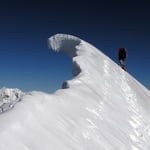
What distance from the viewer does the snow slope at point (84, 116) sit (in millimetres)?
4590

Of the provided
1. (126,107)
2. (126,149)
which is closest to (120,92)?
(126,107)

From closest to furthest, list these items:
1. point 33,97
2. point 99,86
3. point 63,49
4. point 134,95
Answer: point 33,97
point 99,86
point 134,95
point 63,49

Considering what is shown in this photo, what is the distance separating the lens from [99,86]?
873 cm

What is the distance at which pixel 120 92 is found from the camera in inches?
381

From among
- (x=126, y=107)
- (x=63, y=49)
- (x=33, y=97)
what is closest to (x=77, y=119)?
(x=33, y=97)

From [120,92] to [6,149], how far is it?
629 cm

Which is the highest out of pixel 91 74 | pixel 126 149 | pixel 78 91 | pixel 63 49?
pixel 63 49

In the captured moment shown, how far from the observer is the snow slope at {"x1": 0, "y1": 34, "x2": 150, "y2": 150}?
459 centimetres

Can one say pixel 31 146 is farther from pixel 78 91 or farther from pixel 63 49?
pixel 63 49

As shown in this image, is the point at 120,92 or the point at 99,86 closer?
the point at 99,86

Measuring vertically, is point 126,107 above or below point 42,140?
above

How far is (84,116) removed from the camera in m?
6.48

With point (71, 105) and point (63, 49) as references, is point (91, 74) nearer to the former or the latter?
point (71, 105)

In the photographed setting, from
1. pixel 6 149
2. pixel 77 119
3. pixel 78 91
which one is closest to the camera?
pixel 6 149
